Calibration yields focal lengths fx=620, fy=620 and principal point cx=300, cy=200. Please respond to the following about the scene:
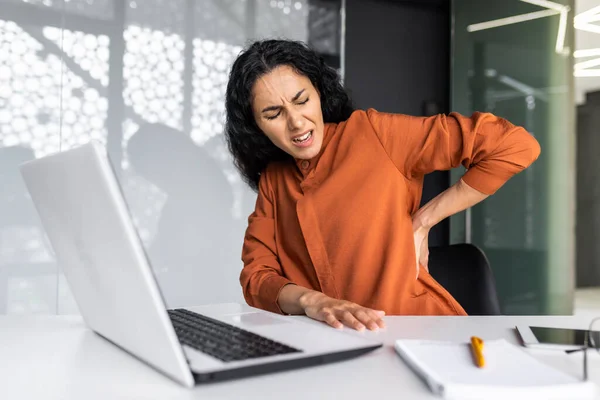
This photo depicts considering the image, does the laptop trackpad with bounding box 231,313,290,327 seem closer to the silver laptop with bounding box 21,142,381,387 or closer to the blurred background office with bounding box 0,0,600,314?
the silver laptop with bounding box 21,142,381,387

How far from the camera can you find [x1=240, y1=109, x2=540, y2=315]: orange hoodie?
5.63ft

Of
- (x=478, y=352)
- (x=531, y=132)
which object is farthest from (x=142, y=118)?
(x=478, y=352)

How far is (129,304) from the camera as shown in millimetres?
823

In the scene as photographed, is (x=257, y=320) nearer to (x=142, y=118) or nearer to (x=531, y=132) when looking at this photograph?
(x=142, y=118)

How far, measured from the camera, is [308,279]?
70.4 inches

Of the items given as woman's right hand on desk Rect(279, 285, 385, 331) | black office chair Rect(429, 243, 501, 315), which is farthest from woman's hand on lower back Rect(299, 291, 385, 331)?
black office chair Rect(429, 243, 501, 315)

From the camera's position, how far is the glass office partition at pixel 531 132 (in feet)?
12.0

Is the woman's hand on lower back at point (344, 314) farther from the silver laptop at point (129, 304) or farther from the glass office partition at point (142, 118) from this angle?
the glass office partition at point (142, 118)

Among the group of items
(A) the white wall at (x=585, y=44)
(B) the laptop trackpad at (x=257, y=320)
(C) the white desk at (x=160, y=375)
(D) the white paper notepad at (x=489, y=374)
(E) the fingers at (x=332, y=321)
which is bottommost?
(C) the white desk at (x=160, y=375)

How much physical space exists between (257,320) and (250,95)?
0.89 meters

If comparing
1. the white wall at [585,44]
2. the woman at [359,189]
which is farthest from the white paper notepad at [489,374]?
the white wall at [585,44]

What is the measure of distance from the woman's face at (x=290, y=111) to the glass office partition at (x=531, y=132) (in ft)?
7.81

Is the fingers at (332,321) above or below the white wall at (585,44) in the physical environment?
below

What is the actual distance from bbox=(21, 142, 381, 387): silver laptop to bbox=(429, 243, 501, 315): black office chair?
0.75m
